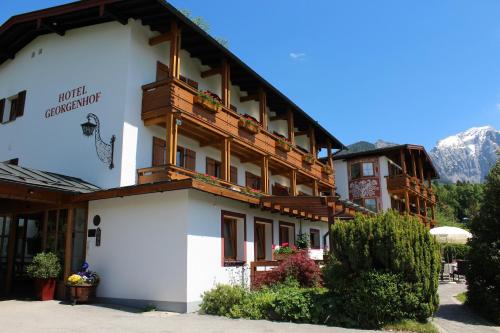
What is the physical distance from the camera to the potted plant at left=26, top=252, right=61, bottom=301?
12.4 m

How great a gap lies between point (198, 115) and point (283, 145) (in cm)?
645

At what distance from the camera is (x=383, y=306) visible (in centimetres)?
899

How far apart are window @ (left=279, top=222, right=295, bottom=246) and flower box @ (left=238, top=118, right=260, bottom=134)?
402 cm

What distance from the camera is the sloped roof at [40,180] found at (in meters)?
11.3

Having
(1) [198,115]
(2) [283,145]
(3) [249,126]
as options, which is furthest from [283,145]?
(1) [198,115]

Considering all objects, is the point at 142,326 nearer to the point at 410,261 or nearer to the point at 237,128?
the point at 410,261

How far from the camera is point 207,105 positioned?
15.8 metres

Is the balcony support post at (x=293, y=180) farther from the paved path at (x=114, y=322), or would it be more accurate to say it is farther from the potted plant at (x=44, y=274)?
the potted plant at (x=44, y=274)

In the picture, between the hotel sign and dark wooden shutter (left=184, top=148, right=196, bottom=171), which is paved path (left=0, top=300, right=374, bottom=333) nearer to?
dark wooden shutter (left=184, top=148, right=196, bottom=171)

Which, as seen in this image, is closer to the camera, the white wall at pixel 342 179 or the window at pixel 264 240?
the window at pixel 264 240

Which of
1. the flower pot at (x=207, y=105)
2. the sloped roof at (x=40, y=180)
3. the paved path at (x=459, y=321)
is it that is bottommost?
the paved path at (x=459, y=321)

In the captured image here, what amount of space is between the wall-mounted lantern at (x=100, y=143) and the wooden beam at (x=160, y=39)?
3.37 metres

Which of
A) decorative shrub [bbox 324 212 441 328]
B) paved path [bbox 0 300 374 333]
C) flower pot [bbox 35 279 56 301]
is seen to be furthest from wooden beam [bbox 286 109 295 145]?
flower pot [bbox 35 279 56 301]

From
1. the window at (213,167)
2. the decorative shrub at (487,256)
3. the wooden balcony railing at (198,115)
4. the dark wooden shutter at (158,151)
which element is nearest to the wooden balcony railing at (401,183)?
the wooden balcony railing at (198,115)
